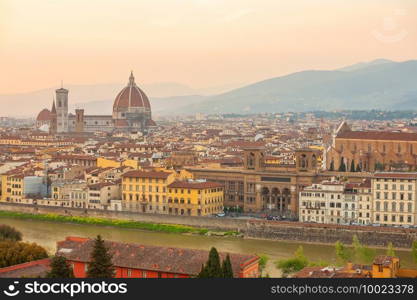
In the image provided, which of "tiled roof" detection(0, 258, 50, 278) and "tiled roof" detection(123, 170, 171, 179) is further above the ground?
"tiled roof" detection(123, 170, 171, 179)

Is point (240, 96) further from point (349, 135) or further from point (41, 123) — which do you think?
point (349, 135)

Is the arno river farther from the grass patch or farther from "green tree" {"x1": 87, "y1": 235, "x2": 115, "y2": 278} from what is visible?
"green tree" {"x1": 87, "y1": 235, "x2": 115, "y2": 278}

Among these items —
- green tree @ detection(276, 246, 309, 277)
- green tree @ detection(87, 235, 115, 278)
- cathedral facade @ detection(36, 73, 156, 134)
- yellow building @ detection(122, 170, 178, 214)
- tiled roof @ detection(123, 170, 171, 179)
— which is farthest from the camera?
cathedral facade @ detection(36, 73, 156, 134)

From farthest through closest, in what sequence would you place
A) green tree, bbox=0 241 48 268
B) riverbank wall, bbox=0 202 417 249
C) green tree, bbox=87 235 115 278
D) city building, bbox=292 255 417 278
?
1. riverbank wall, bbox=0 202 417 249
2. green tree, bbox=0 241 48 268
3. green tree, bbox=87 235 115 278
4. city building, bbox=292 255 417 278

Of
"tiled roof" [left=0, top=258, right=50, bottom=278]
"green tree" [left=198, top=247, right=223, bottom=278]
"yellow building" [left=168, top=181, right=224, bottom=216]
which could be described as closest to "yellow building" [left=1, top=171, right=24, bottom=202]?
"yellow building" [left=168, top=181, right=224, bottom=216]

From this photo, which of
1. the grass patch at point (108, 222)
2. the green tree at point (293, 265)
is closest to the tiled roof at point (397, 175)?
the grass patch at point (108, 222)

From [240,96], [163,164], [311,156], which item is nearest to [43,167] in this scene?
[163,164]

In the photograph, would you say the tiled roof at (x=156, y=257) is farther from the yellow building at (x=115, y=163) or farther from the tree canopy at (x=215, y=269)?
the yellow building at (x=115, y=163)
